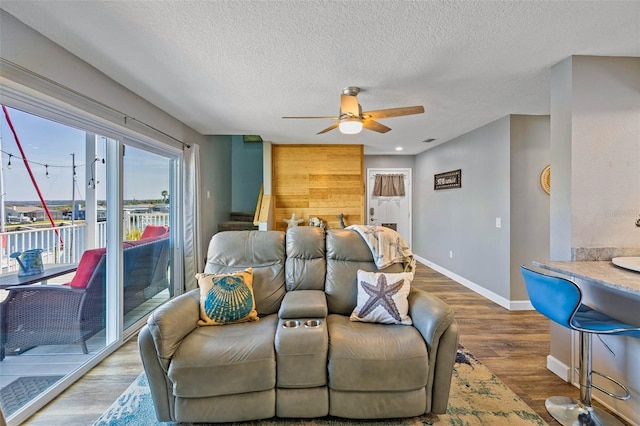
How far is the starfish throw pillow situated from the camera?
1.96m

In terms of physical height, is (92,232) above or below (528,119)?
below

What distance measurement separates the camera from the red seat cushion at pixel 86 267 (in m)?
2.32

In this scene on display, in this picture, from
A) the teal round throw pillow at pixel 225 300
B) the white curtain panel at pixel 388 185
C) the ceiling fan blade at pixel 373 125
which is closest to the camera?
the teal round throw pillow at pixel 225 300

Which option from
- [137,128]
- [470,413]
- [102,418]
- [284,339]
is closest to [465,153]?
[470,413]

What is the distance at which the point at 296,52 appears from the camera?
82.7 inches

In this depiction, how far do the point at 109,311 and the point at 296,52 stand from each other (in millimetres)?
2787

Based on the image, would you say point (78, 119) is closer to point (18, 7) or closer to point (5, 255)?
point (18, 7)

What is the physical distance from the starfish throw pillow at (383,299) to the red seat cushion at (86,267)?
87.6 inches

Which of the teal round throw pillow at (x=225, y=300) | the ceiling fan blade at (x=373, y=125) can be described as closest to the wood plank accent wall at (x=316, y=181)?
the ceiling fan blade at (x=373, y=125)

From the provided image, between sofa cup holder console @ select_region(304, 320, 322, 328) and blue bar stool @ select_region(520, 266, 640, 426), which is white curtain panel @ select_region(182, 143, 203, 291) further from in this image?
blue bar stool @ select_region(520, 266, 640, 426)

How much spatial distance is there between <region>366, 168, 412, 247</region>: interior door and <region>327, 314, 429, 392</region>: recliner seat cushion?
5099 millimetres

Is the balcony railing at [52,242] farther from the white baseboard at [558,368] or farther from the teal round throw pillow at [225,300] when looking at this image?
the white baseboard at [558,368]

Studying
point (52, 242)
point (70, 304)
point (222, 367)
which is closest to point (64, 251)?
point (52, 242)

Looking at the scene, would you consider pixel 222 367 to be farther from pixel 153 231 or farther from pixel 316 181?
pixel 316 181
